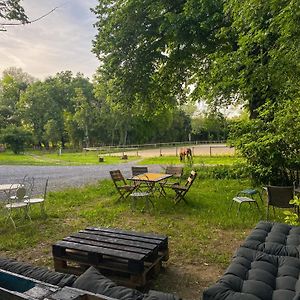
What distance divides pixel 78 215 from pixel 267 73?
5.86 m

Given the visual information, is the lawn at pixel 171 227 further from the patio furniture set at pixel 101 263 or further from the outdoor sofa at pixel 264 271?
the outdoor sofa at pixel 264 271

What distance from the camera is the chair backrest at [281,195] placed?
5.40 m

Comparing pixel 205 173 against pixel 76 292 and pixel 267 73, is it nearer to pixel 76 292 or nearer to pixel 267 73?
pixel 267 73

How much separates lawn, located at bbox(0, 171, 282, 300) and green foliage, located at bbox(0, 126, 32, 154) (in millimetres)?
27118

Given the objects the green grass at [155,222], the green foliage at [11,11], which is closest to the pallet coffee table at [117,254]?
the green grass at [155,222]

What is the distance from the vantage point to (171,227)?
570 cm

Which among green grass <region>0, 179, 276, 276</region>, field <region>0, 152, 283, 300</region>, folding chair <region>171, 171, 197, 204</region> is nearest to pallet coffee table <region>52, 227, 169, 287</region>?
field <region>0, 152, 283, 300</region>

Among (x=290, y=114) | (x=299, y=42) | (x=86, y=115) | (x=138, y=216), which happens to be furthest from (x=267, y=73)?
(x=86, y=115)

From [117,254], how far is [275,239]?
1813 mm

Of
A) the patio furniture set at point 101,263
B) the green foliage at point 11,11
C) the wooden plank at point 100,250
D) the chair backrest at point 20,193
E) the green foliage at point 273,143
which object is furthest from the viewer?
the green foliage at point 273,143

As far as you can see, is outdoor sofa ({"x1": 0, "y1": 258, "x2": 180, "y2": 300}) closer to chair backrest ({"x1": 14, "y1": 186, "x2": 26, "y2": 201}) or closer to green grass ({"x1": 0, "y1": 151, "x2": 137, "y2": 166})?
chair backrest ({"x1": 14, "y1": 186, "x2": 26, "y2": 201})

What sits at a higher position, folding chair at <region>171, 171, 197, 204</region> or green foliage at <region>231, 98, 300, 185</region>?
green foliage at <region>231, 98, 300, 185</region>

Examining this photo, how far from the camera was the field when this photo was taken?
12.8 feet

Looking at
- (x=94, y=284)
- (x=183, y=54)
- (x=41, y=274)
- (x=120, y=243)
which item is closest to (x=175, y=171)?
(x=183, y=54)
